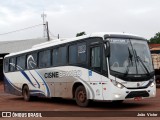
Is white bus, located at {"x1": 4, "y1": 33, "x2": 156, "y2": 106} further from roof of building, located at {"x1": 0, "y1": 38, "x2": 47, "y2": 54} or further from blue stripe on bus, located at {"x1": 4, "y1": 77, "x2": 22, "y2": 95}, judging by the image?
roof of building, located at {"x1": 0, "y1": 38, "x2": 47, "y2": 54}

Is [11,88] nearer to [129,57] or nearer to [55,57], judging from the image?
[55,57]

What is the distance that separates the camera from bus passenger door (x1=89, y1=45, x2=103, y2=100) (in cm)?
1523

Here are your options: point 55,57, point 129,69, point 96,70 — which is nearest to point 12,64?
point 55,57

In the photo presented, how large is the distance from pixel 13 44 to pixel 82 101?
4046cm

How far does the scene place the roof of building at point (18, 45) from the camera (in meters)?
52.8

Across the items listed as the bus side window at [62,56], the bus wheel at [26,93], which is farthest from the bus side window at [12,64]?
the bus side window at [62,56]

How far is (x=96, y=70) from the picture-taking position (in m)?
15.4

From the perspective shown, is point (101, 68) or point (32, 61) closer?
point (101, 68)

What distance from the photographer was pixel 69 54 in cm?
1744

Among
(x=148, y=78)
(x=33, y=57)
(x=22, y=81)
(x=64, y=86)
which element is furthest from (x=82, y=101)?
(x=22, y=81)

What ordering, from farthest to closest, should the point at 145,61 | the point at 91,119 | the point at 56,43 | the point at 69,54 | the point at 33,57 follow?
the point at 33,57, the point at 56,43, the point at 69,54, the point at 145,61, the point at 91,119

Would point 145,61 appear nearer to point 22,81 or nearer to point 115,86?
point 115,86

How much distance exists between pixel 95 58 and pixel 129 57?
1.36 meters

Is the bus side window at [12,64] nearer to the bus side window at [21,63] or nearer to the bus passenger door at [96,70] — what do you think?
the bus side window at [21,63]
